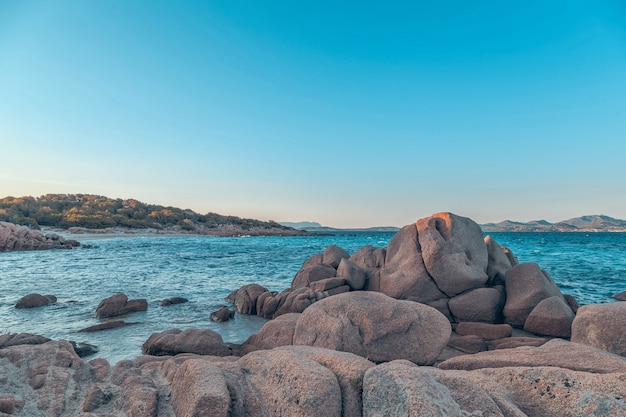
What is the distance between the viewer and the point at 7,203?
75688 millimetres

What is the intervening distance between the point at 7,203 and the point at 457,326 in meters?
94.8

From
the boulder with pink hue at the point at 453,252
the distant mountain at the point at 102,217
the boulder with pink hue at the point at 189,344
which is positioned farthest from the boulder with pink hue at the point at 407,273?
the distant mountain at the point at 102,217

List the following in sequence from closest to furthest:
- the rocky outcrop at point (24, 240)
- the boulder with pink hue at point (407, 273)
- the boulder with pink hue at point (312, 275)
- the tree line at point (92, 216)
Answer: the boulder with pink hue at point (407, 273), the boulder with pink hue at point (312, 275), the rocky outcrop at point (24, 240), the tree line at point (92, 216)

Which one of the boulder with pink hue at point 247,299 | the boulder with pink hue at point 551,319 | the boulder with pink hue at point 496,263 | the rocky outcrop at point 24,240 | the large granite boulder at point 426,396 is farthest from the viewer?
the rocky outcrop at point 24,240

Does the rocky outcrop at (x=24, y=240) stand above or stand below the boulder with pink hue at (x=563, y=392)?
below

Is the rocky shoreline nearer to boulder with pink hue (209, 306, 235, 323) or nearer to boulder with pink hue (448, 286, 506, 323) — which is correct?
boulder with pink hue (448, 286, 506, 323)

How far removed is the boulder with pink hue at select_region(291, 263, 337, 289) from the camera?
651 inches

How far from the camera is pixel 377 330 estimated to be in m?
8.00

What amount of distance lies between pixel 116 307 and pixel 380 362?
10.5 m

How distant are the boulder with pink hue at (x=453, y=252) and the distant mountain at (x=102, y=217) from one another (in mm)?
69619

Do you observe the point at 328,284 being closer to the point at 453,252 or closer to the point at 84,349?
the point at 453,252

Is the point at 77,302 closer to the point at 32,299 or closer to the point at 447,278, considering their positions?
the point at 32,299

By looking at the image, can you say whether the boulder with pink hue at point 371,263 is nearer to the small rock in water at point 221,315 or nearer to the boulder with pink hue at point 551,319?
the boulder with pink hue at point 551,319

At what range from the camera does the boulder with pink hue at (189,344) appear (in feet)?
29.5
